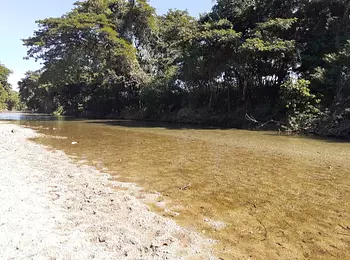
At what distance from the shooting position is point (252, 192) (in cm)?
551

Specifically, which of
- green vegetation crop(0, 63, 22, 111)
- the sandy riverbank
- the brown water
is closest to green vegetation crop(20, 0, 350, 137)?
the brown water

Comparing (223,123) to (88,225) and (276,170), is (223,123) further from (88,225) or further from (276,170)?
(88,225)

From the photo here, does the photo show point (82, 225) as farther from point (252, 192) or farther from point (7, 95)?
point (7, 95)

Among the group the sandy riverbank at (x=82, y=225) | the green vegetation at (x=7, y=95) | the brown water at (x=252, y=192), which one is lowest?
the sandy riverbank at (x=82, y=225)

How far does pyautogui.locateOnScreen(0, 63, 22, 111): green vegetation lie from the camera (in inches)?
2035

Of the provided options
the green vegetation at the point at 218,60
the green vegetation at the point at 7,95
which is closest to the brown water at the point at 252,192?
the green vegetation at the point at 218,60

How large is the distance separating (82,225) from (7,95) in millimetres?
68965

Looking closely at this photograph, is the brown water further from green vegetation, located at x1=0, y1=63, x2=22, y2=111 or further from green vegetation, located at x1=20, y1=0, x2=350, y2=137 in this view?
green vegetation, located at x1=0, y1=63, x2=22, y2=111

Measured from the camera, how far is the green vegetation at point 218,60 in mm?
16750

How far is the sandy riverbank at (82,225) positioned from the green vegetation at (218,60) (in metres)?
13.4

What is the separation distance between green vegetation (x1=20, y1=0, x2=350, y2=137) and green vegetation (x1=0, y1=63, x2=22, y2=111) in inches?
942

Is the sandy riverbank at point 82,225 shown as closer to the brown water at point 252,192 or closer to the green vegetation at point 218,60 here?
the brown water at point 252,192

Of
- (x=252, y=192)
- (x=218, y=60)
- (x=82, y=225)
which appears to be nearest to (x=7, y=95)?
(x=218, y=60)

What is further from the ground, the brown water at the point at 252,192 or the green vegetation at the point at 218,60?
the green vegetation at the point at 218,60
